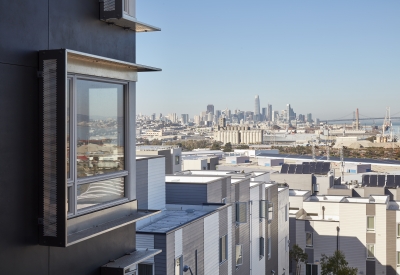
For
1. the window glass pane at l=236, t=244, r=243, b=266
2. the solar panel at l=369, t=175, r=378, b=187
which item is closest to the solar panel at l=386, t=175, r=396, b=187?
the solar panel at l=369, t=175, r=378, b=187

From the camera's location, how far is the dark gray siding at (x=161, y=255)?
933 cm

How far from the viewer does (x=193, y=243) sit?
10.7m

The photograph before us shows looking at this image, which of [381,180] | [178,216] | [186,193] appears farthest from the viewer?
[381,180]

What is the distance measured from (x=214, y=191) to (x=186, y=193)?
83 centimetres

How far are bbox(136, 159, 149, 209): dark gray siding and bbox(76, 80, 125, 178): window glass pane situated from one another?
7.68 m

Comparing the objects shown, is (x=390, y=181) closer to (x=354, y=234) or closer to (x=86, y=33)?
(x=354, y=234)

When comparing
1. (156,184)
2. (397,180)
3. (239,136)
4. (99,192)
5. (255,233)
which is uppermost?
(99,192)

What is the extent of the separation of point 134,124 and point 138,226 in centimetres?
654

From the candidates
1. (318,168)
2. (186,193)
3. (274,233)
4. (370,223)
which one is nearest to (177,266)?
(186,193)

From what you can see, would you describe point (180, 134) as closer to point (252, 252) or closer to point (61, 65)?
point (252, 252)

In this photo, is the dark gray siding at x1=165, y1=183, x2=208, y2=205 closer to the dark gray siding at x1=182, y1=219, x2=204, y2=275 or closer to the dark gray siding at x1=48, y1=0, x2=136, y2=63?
the dark gray siding at x1=182, y1=219, x2=204, y2=275

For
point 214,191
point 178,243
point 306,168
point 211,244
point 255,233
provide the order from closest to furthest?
point 178,243 → point 211,244 → point 214,191 → point 255,233 → point 306,168

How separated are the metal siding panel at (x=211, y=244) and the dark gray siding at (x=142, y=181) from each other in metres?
1.58

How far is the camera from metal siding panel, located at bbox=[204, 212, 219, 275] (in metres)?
11.6
